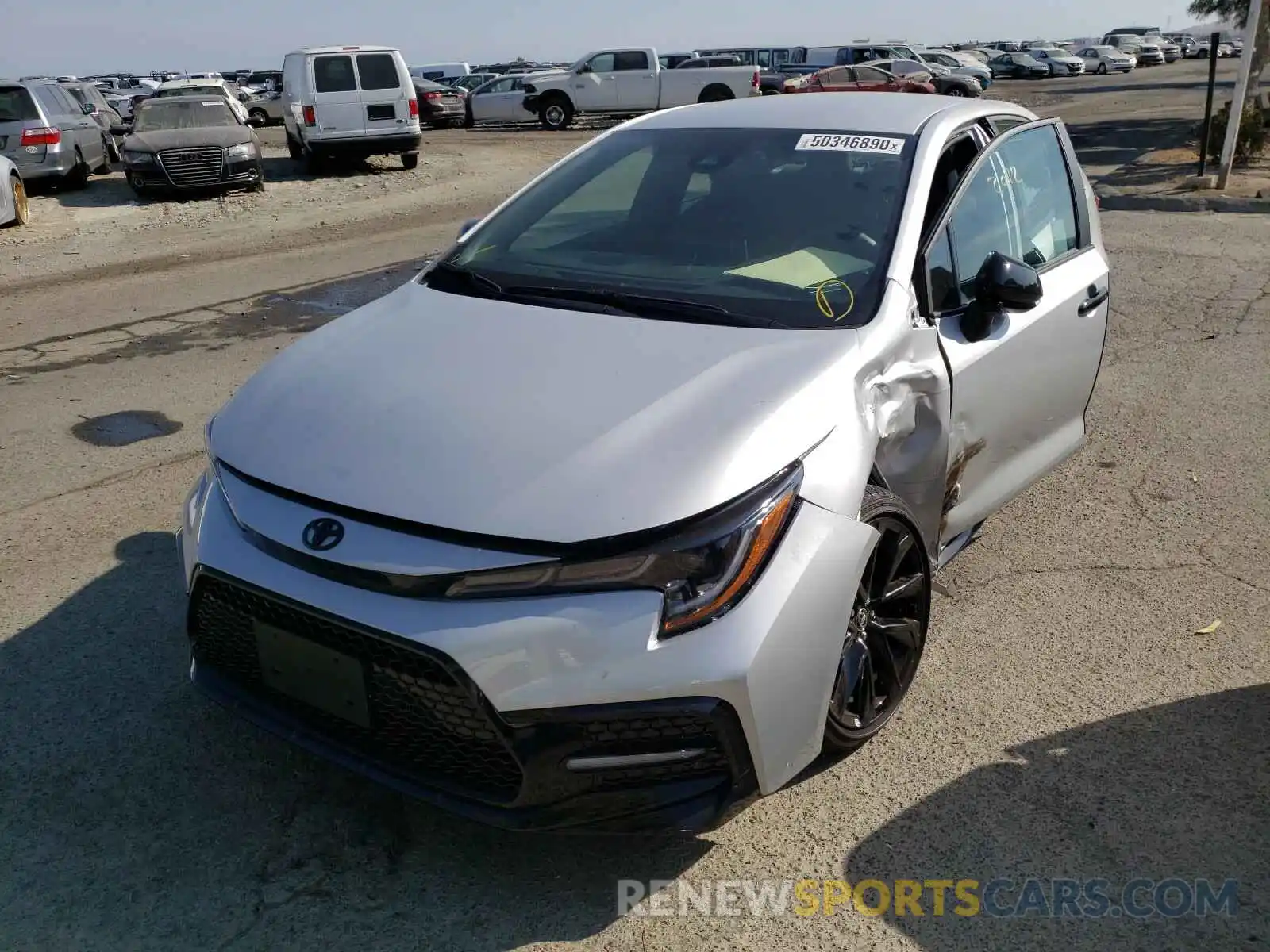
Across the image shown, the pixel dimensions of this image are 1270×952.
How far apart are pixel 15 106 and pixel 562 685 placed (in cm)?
1648

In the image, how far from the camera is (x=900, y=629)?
3.12 metres

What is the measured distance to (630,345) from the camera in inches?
121

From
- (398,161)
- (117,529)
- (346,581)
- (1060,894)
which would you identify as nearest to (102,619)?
(117,529)

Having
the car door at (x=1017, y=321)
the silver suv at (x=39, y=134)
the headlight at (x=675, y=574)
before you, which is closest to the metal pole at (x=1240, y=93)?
the car door at (x=1017, y=321)

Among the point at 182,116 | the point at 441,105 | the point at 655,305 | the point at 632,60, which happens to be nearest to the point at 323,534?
the point at 655,305

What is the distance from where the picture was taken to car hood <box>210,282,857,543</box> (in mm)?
2459

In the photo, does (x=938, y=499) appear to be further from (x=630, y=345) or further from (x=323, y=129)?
(x=323, y=129)

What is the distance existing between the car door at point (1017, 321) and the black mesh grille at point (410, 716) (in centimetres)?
179

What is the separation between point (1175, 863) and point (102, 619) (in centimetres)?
333

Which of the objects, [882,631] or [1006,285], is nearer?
[882,631]

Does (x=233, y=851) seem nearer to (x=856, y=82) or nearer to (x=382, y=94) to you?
(x=382, y=94)

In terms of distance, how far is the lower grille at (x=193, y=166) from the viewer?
15047mm

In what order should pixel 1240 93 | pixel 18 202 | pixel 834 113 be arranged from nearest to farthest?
pixel 834 113, pixel 18 202, pixel 1240 93

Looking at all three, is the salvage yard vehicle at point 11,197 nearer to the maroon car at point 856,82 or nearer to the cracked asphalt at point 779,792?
the cracked asphalt at point 779,792
